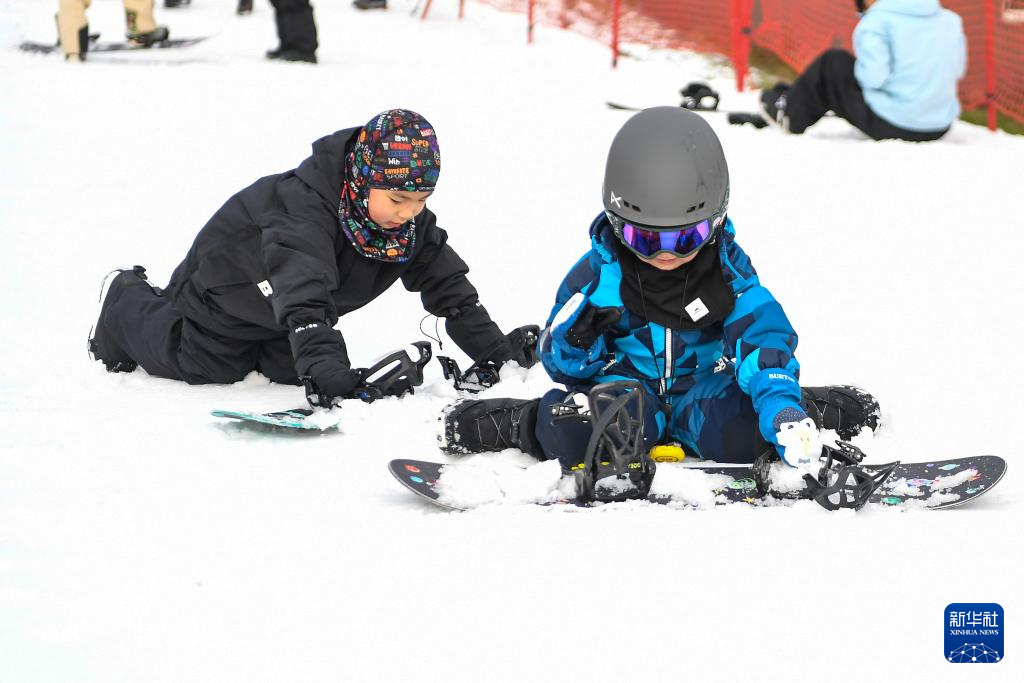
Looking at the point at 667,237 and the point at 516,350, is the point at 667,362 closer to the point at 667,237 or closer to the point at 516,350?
the point at 667,237

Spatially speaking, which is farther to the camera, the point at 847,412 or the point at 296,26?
the point at 296,26

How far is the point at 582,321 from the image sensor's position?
3.43m

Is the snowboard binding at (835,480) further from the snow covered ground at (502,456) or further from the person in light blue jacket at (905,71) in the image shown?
the person in light blue jacket at (905,71)

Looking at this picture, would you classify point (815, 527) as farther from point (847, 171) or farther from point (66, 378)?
point (847, 171)

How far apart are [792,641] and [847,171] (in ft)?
18.2

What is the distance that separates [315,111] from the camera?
935 cm

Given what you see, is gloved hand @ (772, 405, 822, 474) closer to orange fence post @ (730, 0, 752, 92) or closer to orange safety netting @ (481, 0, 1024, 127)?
orange safety netting @ (481, 0, 1024, 127)

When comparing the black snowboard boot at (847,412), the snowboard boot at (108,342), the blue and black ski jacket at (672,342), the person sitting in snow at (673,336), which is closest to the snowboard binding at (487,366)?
the person sitting in snow at (673,336)

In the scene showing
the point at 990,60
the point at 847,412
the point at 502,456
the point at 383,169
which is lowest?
the point at 502,456

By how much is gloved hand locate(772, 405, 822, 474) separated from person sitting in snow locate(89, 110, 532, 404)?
4.98 ft

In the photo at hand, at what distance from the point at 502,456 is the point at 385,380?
1.90 feet

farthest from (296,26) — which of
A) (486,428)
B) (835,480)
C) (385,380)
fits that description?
(835,480)

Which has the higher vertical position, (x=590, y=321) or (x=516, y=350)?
(x=590, y=321)

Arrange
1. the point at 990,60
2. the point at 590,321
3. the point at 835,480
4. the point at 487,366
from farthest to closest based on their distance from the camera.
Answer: the point at 990,60, the point at 487,366, the point at 590,321, the point at 835,480
